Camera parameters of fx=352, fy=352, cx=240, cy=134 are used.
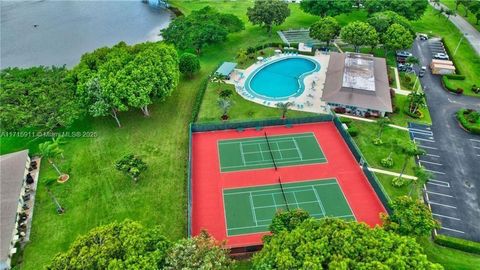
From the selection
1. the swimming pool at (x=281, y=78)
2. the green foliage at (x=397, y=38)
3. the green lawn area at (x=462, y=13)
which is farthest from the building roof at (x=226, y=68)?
the green lawn area at (x=462, y=13)

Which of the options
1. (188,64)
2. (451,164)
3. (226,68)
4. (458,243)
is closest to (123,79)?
(188,64)

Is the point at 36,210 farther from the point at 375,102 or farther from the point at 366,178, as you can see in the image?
the point at 375,102

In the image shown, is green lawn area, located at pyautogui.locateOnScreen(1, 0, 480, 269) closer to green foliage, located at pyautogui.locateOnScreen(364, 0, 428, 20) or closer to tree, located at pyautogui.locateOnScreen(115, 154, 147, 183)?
tree, located at pyautogui.locateOnScreen(115, 154, 147, 183)

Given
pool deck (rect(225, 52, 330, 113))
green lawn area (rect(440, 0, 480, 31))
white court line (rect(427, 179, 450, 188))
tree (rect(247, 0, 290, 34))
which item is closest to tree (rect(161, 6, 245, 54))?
tree (rect(247, 0, 290, 34))

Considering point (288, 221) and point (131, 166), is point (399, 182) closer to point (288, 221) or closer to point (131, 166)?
point (288, 221)

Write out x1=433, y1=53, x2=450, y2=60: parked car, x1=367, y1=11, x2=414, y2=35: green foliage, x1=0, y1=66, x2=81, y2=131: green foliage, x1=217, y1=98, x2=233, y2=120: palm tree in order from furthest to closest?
x1=433, y1=53, x2=450, y2=60: parked car, x1=367, y1=11, x2=414, y2=35: green foliage, x1=217, y1=98, x2=233, y2=120: palm tree, x1=0, y1=66, x2=81, y2=131: green foliage

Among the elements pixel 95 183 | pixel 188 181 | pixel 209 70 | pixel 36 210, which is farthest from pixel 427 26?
pixel 36 210

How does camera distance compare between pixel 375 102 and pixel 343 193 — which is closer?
pixel 343 193
